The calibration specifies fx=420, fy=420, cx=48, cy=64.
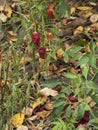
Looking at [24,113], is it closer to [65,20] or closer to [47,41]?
[47,41]

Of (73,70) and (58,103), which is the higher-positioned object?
(58,103)

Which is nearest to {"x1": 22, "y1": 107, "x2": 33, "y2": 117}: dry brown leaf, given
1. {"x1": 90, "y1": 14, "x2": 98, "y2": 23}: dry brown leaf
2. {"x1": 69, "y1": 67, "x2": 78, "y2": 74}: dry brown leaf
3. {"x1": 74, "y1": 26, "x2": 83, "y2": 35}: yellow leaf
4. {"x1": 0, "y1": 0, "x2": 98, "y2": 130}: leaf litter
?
{"x1": 0, "y1": 0, "x2": 98, "y2": 130}: leaf litter

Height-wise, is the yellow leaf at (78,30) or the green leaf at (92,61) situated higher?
the green leaf at (92,61)

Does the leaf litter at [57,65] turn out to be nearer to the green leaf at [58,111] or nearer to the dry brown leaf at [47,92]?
the dry brown leaf at [47,92]

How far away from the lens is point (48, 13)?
Result: 7.75ft

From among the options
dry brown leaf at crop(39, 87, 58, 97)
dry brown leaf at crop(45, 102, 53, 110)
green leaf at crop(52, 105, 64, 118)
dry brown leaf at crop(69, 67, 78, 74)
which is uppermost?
green leaf at crop(52, 105, 64, 118)

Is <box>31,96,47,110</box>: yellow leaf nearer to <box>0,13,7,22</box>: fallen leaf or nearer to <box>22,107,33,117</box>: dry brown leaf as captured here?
<box>22,107,33,117</box>: dry brown leaf

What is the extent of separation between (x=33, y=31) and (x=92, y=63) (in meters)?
0.61

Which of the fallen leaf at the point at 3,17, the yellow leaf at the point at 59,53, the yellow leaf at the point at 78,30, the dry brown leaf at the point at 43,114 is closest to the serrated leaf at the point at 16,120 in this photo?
the dry brown leaf at the point at 43,114

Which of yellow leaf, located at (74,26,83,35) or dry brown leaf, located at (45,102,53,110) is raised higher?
yellow leaf, located at (74,26,83,35)

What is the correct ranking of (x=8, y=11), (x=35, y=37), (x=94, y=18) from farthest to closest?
(x=8, y=11) → (x=94, y=18) → (x=35, y=37)

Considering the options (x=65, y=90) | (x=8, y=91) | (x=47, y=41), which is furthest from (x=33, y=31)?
(x=65, y=90)

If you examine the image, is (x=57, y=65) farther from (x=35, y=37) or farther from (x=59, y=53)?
(x=35, y=37)

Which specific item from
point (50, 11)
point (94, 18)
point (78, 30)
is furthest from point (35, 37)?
point (94, 18)
